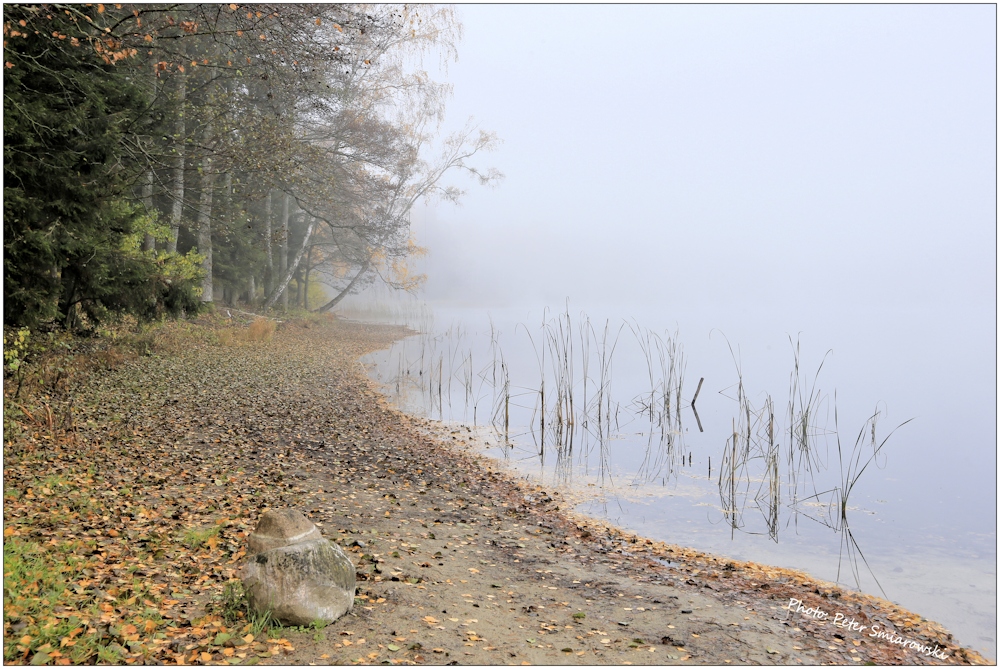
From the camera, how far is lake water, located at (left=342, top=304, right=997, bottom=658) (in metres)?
6.53

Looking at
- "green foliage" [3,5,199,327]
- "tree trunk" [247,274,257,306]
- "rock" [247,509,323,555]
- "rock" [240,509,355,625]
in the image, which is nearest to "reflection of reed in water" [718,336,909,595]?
"rock" [240,509,355,625]

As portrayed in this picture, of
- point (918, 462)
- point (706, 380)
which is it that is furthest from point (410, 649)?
point (706, 380)

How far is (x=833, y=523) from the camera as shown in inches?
293

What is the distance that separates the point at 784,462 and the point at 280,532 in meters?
7.99

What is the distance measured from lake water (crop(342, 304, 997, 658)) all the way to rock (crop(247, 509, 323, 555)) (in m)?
4.16

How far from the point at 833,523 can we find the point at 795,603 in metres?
2.82

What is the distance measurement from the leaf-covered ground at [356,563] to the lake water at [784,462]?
0.85m

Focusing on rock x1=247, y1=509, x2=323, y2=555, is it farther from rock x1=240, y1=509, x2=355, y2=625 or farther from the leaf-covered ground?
the leaf-covered ground

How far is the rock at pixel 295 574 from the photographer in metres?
3.92

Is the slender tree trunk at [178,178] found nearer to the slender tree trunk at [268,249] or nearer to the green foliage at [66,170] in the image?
the green foliage at [66,170]

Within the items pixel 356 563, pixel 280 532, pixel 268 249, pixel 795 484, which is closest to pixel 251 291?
pixel 268 249

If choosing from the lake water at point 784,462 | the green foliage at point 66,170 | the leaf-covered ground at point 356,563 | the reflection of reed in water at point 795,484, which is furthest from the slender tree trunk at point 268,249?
the reflection of reed in water at point 795,484

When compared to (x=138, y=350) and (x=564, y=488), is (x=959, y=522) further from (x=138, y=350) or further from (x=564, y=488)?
(x=138, y=350)

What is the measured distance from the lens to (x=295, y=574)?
395 cm
